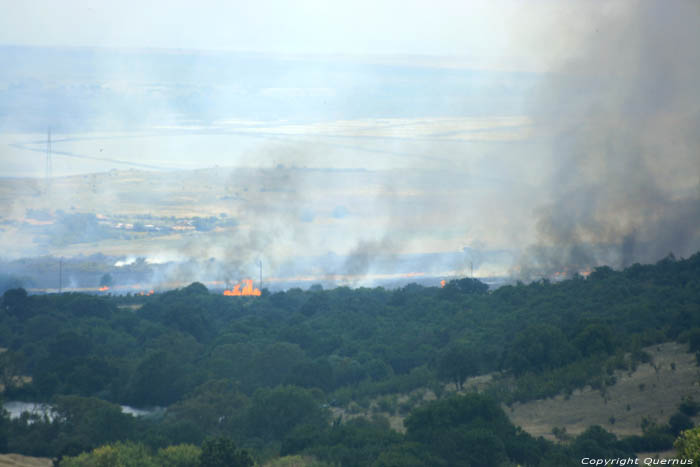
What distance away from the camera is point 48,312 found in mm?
104625

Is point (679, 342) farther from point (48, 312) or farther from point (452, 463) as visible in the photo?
point (48, 312)

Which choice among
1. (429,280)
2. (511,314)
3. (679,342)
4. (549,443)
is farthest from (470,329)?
(429,280)

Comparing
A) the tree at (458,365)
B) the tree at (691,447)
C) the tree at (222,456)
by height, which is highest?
the tree at (691,447)

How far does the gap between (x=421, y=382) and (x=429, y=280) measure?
90756 millimetres

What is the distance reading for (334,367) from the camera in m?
73.2

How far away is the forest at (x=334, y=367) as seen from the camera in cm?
4291

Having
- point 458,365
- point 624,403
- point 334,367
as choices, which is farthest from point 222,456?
point 334,367

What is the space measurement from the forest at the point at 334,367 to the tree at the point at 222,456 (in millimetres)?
70

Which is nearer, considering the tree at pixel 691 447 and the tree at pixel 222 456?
the tree at pixel 691 447

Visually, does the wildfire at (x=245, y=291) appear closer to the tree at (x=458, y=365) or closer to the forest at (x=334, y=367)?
→ the forest at (x=334, y=367)

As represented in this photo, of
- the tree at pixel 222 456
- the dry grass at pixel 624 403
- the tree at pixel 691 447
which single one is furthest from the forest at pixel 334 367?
the tree at pixel 691 447

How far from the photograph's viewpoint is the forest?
141ft

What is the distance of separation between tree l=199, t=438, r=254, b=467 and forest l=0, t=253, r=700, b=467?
2.8 inches

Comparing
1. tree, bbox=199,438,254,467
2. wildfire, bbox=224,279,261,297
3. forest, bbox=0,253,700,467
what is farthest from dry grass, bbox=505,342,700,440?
wildfire, bbox=224,279,261,297
